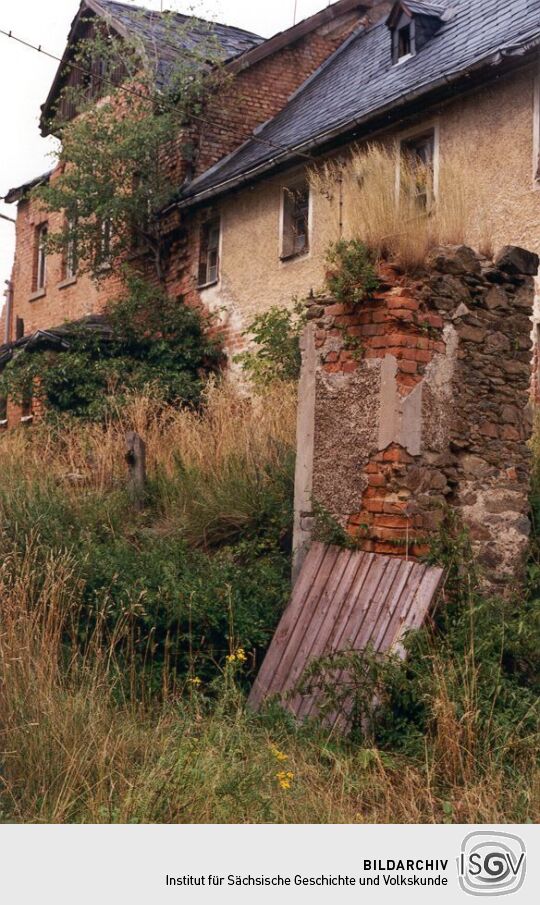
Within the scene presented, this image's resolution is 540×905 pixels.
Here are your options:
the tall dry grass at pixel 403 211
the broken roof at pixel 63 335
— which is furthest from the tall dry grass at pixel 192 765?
the broken roof at pixel 63 335

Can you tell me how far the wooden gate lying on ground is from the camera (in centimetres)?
591

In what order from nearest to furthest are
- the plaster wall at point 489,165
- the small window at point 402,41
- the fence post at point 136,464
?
the fence post at point 136,464
the plaster wall at point 489,165
the small window at point 402,41

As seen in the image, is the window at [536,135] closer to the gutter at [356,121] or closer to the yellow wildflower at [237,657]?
the gutter at [356,121]

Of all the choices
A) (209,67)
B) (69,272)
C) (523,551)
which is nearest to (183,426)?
(523,551)

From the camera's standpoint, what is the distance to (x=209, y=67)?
17.6 meters

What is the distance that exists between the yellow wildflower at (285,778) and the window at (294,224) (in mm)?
11687

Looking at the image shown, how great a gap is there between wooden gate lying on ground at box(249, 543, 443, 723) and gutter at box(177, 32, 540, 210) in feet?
23.6

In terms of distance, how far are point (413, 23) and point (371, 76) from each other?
Result: 3.82ft

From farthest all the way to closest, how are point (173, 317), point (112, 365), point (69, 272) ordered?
point (69, 272) < point (173, 317) < point (112, 365)

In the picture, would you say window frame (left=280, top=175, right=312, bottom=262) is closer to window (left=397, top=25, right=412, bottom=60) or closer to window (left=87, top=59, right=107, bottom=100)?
window (left=397, top=25, right=412, bottom=60)

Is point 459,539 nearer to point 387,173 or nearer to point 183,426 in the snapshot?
point 387,173

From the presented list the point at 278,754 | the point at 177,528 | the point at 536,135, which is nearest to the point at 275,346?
the point at 536,135

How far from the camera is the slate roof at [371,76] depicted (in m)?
12.6

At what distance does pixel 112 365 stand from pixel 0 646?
10977mm
